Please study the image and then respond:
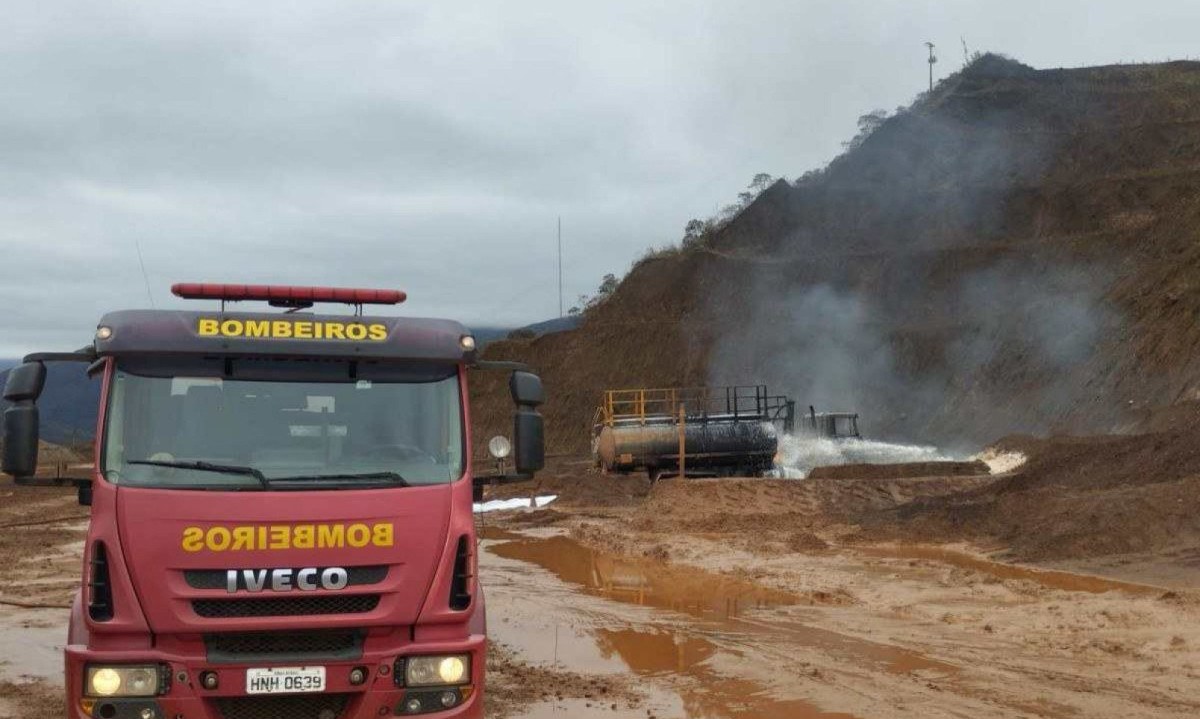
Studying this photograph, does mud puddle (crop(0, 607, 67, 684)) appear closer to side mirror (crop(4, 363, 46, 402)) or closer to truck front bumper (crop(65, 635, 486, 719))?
side mirror (crop(4, 363, 46, 402))

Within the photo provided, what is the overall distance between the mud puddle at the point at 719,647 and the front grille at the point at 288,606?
3.32 meters

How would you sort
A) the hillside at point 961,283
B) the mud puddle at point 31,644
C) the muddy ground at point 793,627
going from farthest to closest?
1. the hillside at point 961,283
2. the mud puddle at point 31,644
3. the muddy ground at point 793,627

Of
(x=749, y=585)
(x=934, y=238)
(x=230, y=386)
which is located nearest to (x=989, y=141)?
(x=934, y=238)

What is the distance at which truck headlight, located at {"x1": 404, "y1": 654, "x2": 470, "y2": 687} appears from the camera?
588 centimetres

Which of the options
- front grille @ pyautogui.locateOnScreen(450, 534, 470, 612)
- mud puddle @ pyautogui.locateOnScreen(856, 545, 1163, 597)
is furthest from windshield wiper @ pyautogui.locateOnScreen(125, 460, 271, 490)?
mud puddle @ pyautogui.locateOnScreen(856, 545, 1163, 597)

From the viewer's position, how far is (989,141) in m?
67.6

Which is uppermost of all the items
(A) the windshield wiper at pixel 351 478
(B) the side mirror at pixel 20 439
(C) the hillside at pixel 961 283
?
(C) the hillside at pixel 961 283

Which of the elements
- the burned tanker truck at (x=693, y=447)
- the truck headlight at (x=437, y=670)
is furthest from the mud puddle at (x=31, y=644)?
the burned tanker truck at (x=693, y=447)

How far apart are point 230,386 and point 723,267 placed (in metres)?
58.2

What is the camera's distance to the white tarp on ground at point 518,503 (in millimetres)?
30969

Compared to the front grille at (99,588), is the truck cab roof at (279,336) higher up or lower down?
higher up

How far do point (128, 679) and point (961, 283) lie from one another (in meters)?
51.5

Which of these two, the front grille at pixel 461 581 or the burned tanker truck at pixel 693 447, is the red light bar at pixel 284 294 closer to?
the front grille at pixel 461 581

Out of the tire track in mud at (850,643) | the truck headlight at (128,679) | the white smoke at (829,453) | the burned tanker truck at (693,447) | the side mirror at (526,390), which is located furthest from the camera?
the white smoke at (829,453)
